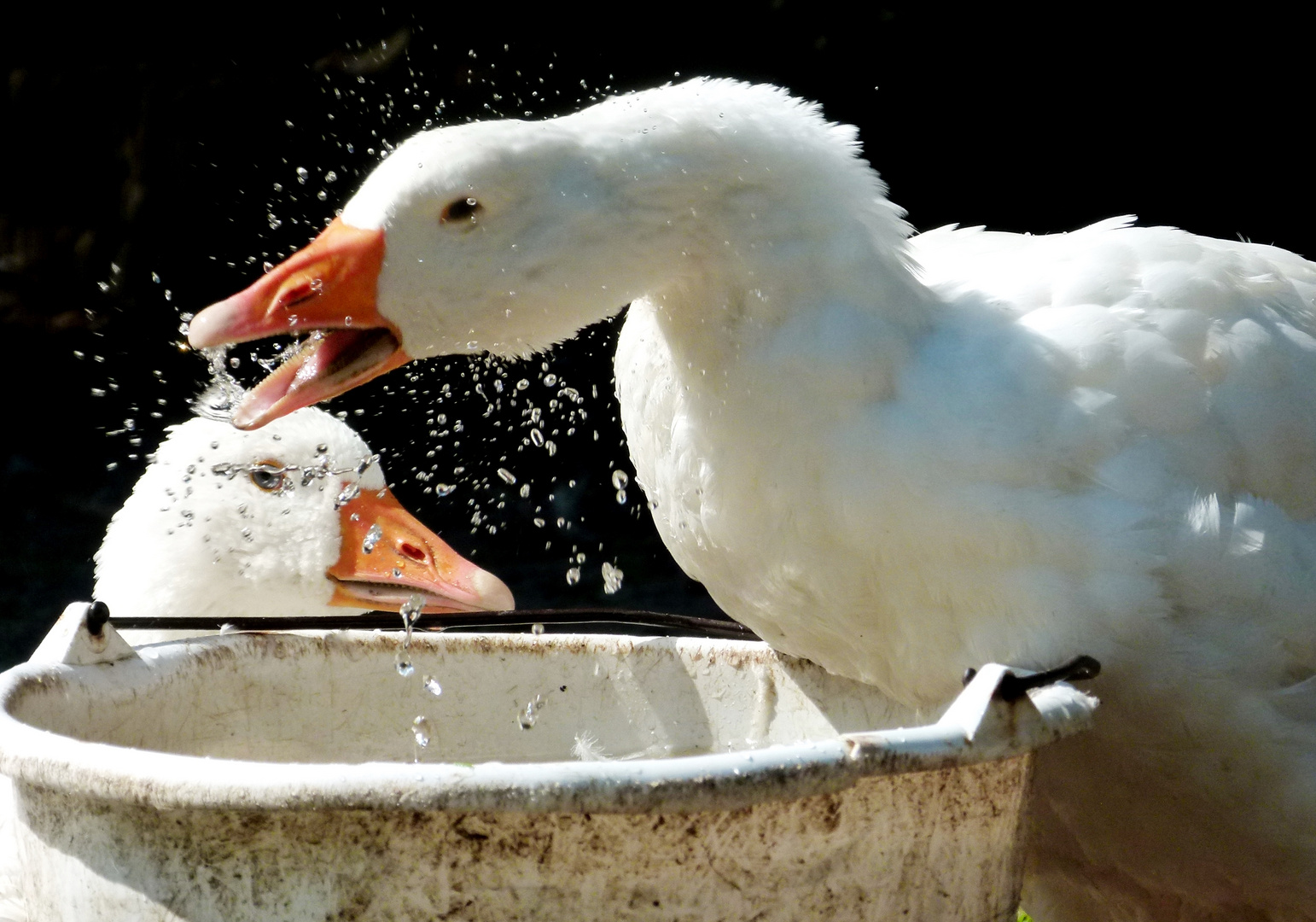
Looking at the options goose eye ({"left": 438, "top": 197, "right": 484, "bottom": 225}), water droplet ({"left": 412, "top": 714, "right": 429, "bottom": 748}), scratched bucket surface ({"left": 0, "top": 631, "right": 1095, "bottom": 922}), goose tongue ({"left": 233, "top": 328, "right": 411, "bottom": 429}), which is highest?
goose eye ({"left": 438, "top": 197, "right": 484, "bottom": 225})

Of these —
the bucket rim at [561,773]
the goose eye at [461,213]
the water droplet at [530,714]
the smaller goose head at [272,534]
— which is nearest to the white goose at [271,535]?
the smaller goose head at [272,534]

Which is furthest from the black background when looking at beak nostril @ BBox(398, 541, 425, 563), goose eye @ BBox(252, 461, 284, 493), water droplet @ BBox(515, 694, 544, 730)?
water droplet @ BBox(515, 694, 544, 730)

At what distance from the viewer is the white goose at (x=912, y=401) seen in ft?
6.09

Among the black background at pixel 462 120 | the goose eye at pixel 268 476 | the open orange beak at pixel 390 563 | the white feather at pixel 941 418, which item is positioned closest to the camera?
the white feather at pixel 941 418

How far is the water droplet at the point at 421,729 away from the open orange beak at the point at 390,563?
0.90 m

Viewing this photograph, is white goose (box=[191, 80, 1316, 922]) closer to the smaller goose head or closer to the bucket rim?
the bucket rim

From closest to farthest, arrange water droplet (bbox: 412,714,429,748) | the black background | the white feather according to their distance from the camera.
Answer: the white feather < water droplet (bbox: 412,714,429,748) < the black background

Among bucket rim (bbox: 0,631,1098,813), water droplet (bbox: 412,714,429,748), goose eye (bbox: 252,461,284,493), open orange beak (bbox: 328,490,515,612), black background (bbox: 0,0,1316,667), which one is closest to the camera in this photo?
bucket rim (bbox: 0,631,1098,813)

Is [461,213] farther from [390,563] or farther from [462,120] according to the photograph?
[462,120]

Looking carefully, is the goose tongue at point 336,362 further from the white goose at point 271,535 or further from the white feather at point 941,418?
the white goose at point 271,535

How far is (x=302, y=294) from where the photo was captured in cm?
193

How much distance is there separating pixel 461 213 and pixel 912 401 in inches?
24.4

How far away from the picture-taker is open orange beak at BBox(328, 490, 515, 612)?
3.24m

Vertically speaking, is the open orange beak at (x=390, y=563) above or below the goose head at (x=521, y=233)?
below
